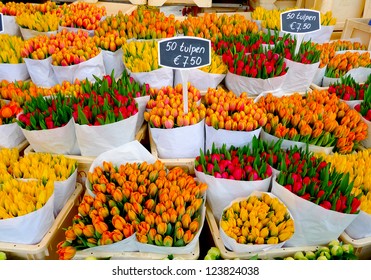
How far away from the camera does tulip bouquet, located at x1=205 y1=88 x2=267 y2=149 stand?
180 centimetres

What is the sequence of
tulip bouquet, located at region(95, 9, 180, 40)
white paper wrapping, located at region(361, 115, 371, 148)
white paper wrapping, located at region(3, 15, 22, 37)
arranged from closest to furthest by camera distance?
white paper wrapping, located at region(361, 115, 371, 148) < tulip bouquet, located at region(95, 9, 180, 40) < white paper wrapping, located at region(3, 15, 22, 37)

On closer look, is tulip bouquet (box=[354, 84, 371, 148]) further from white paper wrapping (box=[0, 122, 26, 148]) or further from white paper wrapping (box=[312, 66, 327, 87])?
white paper wrapping (box=[0, 122, 26, 148])

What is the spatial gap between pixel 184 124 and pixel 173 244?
658mm

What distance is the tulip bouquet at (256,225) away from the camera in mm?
1365

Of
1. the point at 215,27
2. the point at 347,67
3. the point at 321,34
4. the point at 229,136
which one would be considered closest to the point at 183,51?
the point at 229,136

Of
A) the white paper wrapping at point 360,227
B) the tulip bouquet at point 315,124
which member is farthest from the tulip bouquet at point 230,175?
the white paper wrapping at point 360,227

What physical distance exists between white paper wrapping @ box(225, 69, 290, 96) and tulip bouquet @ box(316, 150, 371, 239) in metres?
0.63

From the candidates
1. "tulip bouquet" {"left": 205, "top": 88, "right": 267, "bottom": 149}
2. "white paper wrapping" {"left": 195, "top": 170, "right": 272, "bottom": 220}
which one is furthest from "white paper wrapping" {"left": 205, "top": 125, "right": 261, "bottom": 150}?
"white paper wrapping" {"left": 195, "top": 170, "right": 272, "bottom": 220}

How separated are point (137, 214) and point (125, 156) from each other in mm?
408

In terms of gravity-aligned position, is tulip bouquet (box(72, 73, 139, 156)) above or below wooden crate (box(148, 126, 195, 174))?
above

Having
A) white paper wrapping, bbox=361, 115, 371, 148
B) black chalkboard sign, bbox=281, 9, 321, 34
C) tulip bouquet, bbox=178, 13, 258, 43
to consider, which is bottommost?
white paper wrapping, bbox=361, 115, 371, 148

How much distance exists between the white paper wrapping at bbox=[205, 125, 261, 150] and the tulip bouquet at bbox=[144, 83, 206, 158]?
7 cm

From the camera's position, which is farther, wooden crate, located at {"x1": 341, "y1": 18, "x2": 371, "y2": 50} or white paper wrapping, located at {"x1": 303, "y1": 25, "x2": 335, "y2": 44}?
wooden crate, located at {"x1": 341, "y1": 18, "x2": 371, "y2": 50}

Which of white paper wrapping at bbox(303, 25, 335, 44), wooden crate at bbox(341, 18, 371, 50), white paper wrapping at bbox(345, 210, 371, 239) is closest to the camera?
white paper wrapping at bbox(345, 210, 371, 239)
